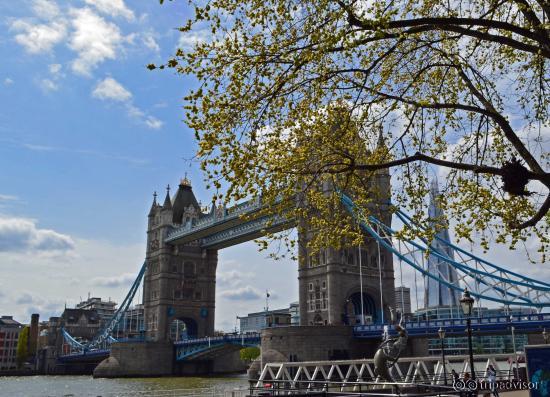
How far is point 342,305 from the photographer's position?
54.5 metres

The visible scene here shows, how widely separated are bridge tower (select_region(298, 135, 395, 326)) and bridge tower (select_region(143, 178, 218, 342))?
30.4m

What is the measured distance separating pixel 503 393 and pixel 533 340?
214 ft

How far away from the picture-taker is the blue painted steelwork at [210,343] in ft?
203

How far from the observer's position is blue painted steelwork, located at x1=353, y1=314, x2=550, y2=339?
1587 inches

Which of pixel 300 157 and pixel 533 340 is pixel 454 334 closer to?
pixel 300 157

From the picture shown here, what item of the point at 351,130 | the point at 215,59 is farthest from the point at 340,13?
the point at 351,130

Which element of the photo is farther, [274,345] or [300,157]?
[274,345]

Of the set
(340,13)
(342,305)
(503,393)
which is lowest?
(503,393)

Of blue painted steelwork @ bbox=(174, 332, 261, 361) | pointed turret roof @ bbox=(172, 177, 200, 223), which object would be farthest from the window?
blue painted steelwork @ bbox=(174, 332, 261, 361)

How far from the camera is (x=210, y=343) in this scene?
69500 mm

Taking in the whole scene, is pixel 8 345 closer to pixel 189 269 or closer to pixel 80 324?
pixel 80 324

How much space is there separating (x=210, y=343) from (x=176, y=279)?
18283 millimetres

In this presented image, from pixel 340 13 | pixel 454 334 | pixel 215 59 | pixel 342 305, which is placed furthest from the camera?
pixel 342 305

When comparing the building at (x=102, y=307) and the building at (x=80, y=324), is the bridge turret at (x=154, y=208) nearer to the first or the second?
the building at (x=80, y=324)
